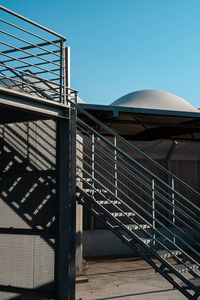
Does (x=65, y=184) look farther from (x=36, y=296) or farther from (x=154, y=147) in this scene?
(x=154, y=147)

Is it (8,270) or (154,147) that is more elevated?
(154,147)

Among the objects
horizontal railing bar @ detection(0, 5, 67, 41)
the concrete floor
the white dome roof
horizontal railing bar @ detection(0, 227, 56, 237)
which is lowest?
the concrete floor

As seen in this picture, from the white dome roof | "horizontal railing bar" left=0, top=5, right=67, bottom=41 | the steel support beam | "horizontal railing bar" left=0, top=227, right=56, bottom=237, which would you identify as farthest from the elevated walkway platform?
the white dome roof

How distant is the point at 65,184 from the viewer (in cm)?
657

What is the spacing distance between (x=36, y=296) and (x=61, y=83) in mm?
3309

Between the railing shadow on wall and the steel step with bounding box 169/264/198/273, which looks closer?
the steel step with bounding box 169/264/198/273

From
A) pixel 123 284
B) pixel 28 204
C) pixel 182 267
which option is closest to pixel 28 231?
pixel 28 204

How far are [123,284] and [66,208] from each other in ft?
Answer: 8.76

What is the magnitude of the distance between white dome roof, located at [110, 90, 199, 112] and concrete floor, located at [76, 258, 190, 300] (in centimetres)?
993

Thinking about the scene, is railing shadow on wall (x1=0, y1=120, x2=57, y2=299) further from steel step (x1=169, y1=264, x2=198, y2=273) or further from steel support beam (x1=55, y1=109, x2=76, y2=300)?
steel step (x1=169, y1=264, x2=198, y2=273)

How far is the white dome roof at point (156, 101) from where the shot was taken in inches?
758

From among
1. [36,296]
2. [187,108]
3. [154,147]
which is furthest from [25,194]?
[187,108]

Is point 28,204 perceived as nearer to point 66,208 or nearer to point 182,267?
point 66,208

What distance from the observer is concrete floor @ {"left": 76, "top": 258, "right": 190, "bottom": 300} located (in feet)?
24.1
